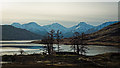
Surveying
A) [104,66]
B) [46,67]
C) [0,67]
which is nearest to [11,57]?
[0,67]

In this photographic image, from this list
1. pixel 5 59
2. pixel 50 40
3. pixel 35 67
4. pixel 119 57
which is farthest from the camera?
pixel 50 40

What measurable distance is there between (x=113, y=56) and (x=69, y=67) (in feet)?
110

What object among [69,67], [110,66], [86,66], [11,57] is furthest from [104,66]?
[11,57]

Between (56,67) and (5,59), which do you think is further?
(5,59)

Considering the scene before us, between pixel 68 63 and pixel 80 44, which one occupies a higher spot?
pixel 80 44

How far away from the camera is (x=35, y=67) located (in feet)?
208

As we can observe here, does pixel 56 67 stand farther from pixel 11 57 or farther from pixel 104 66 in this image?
pixel 11 57

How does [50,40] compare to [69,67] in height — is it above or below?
above

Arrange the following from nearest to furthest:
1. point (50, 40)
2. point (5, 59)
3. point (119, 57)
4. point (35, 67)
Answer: point (35, 67) < point (119, 57) < point (5, 59) < point (50, 40)

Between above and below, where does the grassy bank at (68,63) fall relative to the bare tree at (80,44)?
below

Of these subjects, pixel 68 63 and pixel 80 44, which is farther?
pixel 80 44

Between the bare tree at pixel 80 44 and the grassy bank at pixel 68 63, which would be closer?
the grassy bank at pixel 68 63

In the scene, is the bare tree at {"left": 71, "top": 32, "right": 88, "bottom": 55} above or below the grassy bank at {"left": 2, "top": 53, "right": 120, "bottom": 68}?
above

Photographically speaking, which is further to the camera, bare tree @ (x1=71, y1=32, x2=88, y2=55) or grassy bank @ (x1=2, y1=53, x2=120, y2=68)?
bare tree @ (x1=71, y1=32, x2=88, y2=55)
